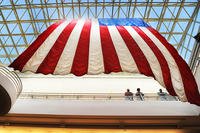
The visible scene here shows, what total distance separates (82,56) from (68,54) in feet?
1.14

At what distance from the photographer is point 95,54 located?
6.66m

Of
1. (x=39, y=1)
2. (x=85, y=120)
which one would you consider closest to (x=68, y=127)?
(x=85, y=120)

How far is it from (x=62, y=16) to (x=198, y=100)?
52.2 ft

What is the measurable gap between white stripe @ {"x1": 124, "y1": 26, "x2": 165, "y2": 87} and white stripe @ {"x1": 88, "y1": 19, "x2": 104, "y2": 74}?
102 centimetres

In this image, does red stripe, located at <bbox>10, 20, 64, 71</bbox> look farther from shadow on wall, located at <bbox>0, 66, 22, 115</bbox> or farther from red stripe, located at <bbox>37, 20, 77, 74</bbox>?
shadow on wall, located at <bbox>0, 66, 22, 115</bbox>

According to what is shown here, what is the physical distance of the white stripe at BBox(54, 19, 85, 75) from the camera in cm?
617

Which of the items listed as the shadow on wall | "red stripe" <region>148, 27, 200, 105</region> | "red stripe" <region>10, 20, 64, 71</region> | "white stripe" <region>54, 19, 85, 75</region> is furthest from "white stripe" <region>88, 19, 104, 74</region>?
the shadow on wall

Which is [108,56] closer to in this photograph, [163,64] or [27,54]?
[163,64]

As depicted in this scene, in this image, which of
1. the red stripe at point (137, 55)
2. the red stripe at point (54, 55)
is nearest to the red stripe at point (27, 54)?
the red stripe at point (54, 55)

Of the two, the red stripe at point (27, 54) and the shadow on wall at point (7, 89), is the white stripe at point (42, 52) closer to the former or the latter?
the red stripe at point (27, 54)

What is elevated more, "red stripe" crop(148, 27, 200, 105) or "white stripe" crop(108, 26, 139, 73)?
"white stripe" crop(108, 26, 139, 73)

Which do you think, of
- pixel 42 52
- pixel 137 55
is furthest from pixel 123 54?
pixel 42 52

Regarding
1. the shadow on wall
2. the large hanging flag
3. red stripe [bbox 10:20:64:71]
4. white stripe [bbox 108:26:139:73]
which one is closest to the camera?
red stripe [bbox 10:20:64:71]

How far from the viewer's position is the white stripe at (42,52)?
608 cm
